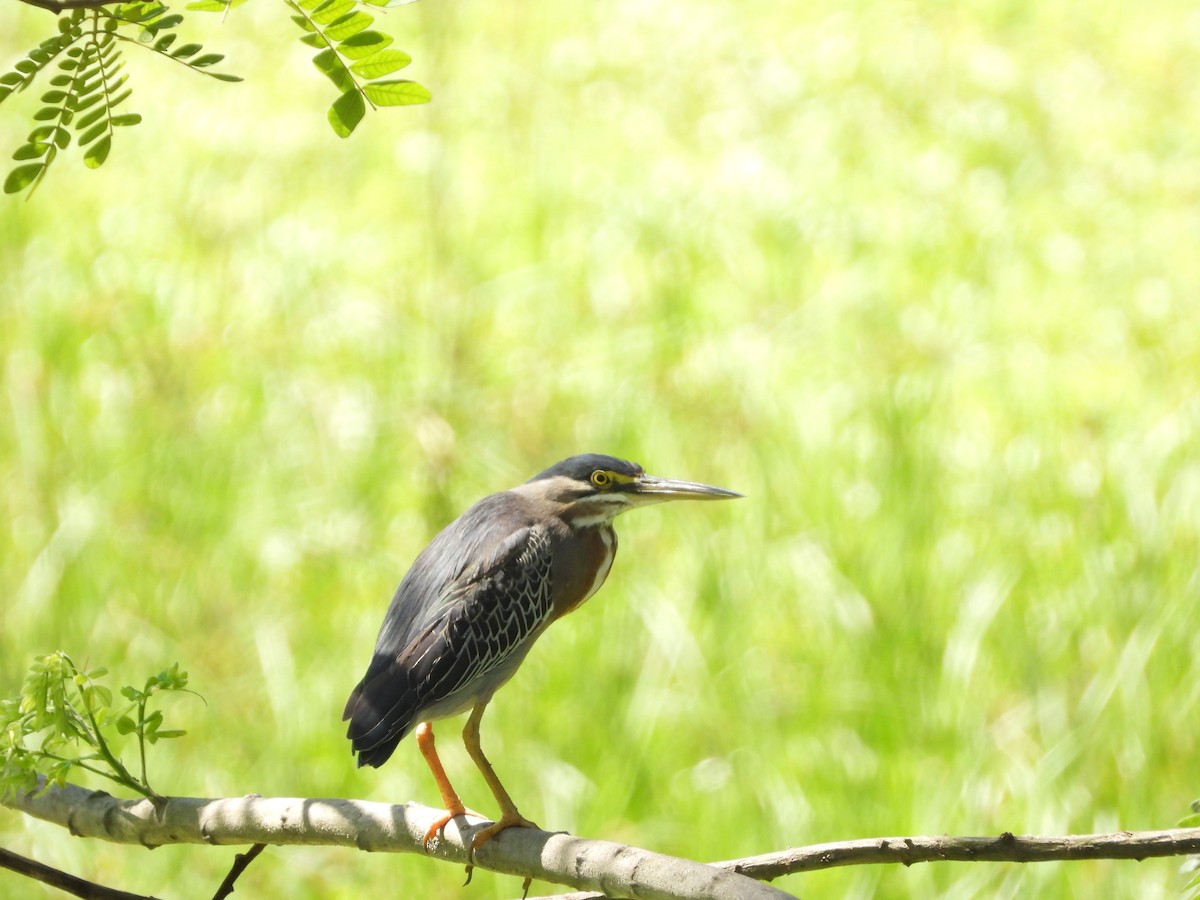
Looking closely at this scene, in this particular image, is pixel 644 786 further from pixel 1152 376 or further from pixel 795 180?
pixel 795 180

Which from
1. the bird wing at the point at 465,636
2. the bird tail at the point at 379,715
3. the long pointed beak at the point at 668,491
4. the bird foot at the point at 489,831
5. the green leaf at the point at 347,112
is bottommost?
the bird foot at the point at 489,831

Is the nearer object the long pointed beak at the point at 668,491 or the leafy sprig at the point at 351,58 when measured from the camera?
the leafy sprig at the point at 351,58

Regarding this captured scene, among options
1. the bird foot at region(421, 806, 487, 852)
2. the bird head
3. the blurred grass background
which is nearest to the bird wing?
the bird head

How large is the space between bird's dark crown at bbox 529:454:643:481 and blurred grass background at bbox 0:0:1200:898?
2.09m

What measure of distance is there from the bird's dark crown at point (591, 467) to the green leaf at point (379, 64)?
1440mm

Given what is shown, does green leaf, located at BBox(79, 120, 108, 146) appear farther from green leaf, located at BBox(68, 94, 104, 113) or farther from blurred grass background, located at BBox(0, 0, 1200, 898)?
blurred grass background, located at BBox(0, 0, 1200, 898)

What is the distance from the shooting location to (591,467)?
296cm

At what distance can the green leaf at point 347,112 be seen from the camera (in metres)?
1.53

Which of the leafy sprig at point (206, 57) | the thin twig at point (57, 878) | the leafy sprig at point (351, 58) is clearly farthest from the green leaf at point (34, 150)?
the thin twig at point (57, 878)

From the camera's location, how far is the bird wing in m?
2.69

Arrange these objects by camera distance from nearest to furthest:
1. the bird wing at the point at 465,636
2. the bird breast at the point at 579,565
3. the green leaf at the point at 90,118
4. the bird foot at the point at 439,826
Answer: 1. the green leaf at the point at 90,118
2. the bird foot at the point at 439,826
3. the bird wing at the point at 465,636
4. the bird breast at the point at 579,565

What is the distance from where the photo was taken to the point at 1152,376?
6.14 metres

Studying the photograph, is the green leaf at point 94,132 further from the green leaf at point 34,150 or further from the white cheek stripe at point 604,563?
the white cheek stripe at point 604,563

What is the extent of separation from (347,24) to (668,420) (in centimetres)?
442
